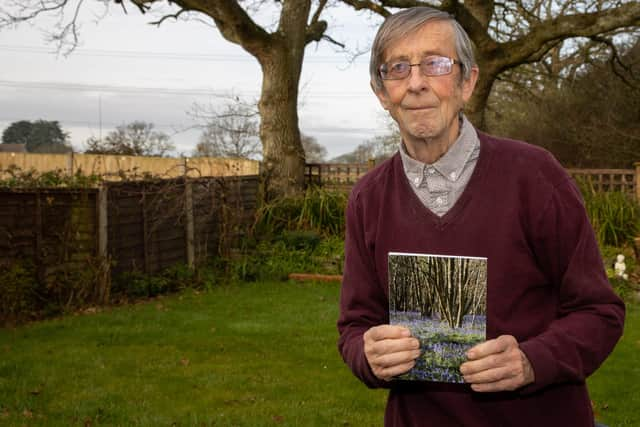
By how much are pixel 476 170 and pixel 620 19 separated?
14.5 m

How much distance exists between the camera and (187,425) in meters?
5.20

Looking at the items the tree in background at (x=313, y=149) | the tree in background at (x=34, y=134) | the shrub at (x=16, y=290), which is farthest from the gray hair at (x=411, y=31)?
the tree in background at (x=34, y=134)

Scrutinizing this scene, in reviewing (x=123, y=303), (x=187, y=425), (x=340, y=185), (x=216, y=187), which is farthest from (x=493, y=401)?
(x=340, y=185)

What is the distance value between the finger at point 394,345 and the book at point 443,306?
0.06 feet

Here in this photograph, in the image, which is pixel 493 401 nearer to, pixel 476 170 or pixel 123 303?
pixel 476 170

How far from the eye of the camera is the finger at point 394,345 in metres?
1.67

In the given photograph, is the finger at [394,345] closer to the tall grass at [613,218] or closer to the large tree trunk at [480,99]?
the tall grass at [613,218]

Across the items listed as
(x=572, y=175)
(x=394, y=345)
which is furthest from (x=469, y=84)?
(x=572, y=175)

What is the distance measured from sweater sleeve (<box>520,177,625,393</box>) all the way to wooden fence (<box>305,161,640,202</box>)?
12847mm

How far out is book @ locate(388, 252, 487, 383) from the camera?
1641 mm

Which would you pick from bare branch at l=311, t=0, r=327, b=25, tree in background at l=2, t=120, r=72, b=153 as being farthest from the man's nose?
tree in background at l=2, t=120, r=72, b=153

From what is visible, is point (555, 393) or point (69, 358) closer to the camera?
point (555, 393)

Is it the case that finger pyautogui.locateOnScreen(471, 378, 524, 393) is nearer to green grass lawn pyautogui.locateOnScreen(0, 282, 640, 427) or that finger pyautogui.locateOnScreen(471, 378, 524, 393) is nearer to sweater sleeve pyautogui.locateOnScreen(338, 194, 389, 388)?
sweater sleeve pyautogui.locateOnScreen(338, 194, 389, 388)

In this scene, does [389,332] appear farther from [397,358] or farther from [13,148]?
[13,148]
